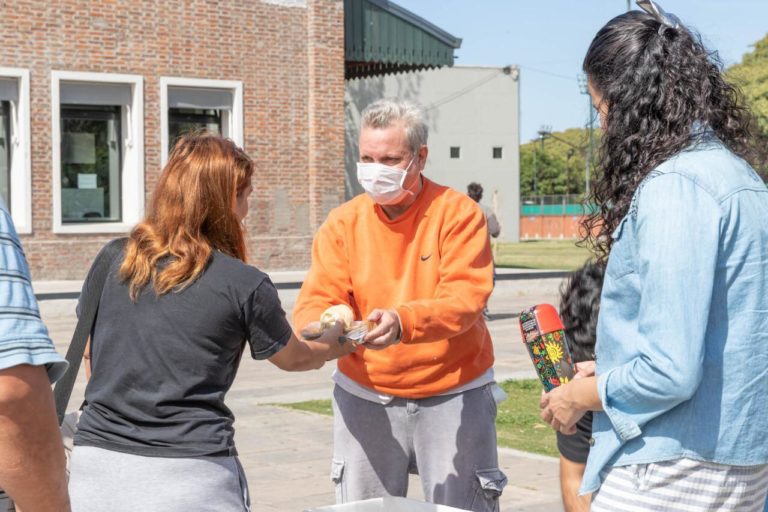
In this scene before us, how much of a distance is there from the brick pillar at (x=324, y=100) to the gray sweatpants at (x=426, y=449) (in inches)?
773

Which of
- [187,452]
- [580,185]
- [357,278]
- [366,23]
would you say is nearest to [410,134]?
[357,278]

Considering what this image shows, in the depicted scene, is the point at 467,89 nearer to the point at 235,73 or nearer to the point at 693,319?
the point at 235,73

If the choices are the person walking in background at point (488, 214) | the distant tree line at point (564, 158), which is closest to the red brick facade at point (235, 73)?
the person walking in background at point (488, 214)

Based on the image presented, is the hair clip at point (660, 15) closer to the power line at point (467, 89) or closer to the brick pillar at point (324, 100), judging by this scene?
the brick pillar at point (324, 100)

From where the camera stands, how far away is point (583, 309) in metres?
4.03

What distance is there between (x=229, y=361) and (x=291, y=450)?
15.5ft

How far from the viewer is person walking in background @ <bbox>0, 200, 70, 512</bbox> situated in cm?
201

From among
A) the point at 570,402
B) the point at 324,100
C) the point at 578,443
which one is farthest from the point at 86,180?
the point at 570,402

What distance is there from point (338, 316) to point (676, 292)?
1.59m

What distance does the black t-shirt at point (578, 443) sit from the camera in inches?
165

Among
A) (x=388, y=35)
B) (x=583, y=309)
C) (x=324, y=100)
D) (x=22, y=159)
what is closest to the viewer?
(x=583, y=309)

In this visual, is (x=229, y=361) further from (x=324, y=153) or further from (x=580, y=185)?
(x=580, y=185)

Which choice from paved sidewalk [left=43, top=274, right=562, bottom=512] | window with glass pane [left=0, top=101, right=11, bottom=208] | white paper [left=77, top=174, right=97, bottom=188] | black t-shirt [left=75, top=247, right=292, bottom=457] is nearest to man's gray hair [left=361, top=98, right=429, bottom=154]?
black t-shirt [left=75, top=247, right=292, bottom=457]

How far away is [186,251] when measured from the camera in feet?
10.4
